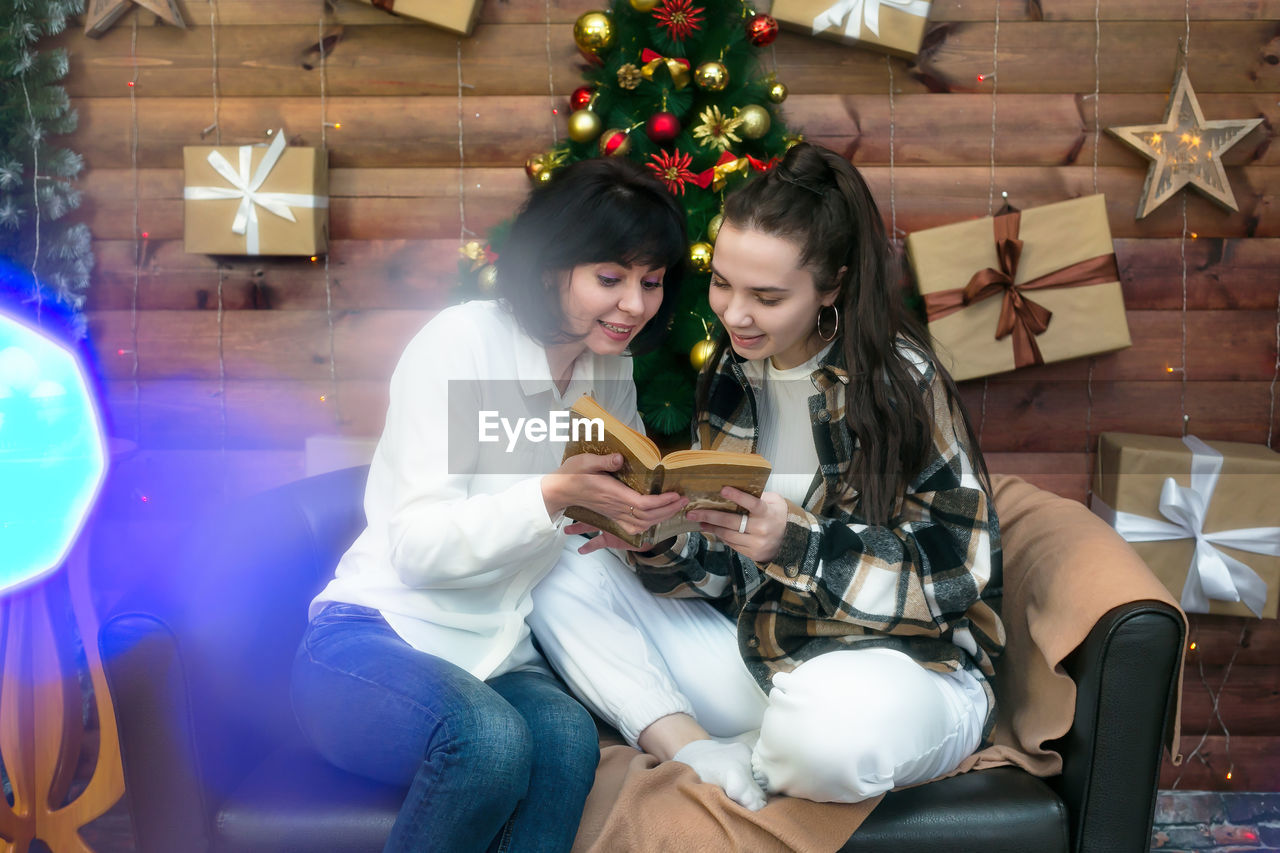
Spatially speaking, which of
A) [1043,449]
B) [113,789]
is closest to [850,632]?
[1043,449]

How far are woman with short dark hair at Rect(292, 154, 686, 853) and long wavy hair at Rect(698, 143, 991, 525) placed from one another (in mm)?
222

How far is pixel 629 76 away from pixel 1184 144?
138 centimetres

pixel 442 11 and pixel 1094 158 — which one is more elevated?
pixel 442 11

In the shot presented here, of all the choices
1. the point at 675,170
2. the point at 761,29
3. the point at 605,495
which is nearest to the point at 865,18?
the point at 761,29

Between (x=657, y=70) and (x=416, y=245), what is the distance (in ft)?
2.64

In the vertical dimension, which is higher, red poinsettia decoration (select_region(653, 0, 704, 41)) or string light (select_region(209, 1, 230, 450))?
red poinsettia decoration (select_region(653, 0, 704, 41))

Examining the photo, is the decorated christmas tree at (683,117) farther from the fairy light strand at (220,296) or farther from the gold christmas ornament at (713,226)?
the fairy light strand at (220,296)

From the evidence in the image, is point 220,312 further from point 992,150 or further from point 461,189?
point 992,150

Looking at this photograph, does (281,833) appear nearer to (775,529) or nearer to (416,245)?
(775,529)

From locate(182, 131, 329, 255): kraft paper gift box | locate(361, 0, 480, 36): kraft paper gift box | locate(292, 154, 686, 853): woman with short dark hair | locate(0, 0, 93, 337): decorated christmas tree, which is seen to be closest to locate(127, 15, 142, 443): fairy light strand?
locate(0, 0, 93, 337): decorated christmas tree

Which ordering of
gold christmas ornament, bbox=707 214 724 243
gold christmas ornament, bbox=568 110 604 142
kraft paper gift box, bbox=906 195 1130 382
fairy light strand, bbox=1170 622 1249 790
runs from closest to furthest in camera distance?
gold christmas ornament, bbox=707 214 724 243 < gold christmas ornament, bbox=568 110 604 142 < kraft paper gift box, bbox=906 195 1130 382 < fairy light strand, bbox=1170 622 1249 790

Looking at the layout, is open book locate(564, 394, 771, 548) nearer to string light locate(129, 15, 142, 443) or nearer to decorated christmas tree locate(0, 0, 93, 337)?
string light locate(129, 15, 142, 443)

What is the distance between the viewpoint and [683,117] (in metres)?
2.02

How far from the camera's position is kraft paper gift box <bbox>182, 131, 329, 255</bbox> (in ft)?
7.38
